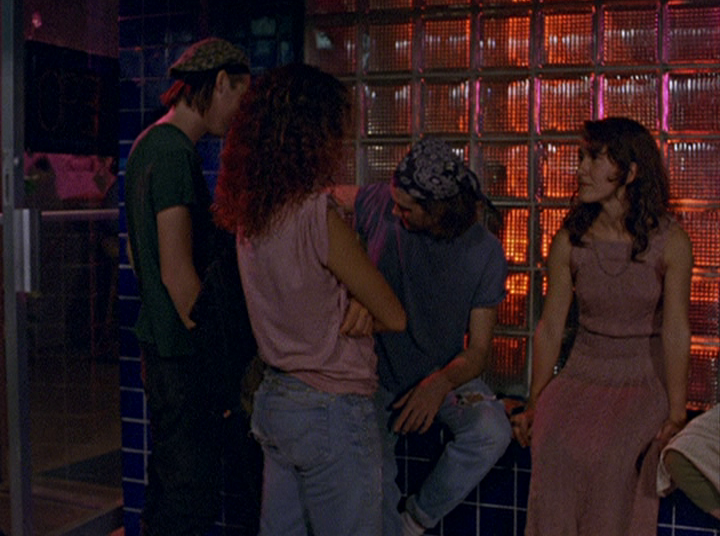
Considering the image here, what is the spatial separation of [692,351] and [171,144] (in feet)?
7.13

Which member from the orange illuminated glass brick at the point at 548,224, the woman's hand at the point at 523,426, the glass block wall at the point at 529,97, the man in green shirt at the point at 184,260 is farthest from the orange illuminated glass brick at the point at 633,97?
the man in green shirt at the point at 184,260

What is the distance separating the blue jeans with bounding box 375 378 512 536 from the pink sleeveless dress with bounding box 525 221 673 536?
16 centimetres

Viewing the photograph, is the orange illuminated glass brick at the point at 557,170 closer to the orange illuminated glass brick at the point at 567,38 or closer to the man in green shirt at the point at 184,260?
the orange illuminated glass brick at the point at 567,38

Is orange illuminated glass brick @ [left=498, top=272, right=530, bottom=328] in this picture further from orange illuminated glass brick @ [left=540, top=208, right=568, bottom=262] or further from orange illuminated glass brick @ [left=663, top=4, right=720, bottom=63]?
orange illuminated glass brick @ [left=663, top=4, right=720, bottom=63]

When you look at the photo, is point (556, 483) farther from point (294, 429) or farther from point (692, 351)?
point (294, 429)

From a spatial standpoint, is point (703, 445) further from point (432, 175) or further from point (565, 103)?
point (565, 103)

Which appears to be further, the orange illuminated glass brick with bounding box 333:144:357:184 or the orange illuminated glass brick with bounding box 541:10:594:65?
the orange illuminated glass brick with bounding box 333:144:357:184

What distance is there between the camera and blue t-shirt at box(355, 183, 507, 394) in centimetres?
337

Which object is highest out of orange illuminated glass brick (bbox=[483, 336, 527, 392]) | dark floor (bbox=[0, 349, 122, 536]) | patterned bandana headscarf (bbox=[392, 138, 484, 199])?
patterned bandana headscarf (bbox=[392, 138, 484, 199])

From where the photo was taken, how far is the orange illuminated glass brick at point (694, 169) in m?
3.57

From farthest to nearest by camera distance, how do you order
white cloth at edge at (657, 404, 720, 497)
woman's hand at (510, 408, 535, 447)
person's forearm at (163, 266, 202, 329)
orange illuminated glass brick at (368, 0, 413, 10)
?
orange illuminated glass brick at (368, 0, 413, 10) < woman's hand at (510, 408, 535, 447) < person's forearm at (163, 266, 202, 329) < white cloth at edge at (657, 404, 720, 497)

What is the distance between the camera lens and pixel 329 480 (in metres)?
2.50

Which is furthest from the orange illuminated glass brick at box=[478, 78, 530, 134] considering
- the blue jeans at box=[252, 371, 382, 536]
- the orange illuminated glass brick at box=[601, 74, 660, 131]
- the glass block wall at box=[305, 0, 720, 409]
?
the blue jeans at box=[252, 371, 382, 536]

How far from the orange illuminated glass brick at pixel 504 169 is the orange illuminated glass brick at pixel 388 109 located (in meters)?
0.37
